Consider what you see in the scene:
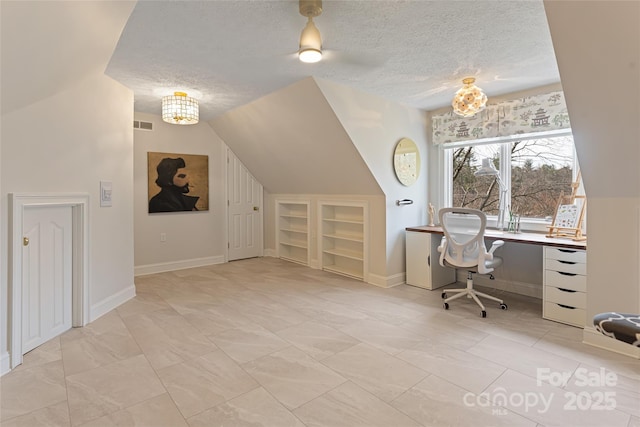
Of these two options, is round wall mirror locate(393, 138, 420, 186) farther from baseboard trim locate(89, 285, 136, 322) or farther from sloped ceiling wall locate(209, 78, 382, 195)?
baseboard trim locate(89, 285, 136, 322)

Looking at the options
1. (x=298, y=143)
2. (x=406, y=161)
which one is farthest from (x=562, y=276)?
(x=298, y=143)

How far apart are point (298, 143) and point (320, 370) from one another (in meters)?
3.05

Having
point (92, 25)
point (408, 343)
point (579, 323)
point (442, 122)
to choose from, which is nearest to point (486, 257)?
point (579, 323)

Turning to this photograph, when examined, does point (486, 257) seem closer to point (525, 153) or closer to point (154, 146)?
point (525, 153)

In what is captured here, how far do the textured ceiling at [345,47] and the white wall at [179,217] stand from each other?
106 centimetres

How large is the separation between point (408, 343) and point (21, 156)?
324 cm

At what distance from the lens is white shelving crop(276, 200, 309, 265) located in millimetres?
5778

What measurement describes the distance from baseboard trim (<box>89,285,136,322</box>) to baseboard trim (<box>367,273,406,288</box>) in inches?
115

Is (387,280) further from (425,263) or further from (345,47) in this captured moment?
(345,47)

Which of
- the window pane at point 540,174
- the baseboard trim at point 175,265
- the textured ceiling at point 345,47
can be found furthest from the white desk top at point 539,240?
the baseboard trim at point 175,265

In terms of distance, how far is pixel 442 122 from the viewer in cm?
431

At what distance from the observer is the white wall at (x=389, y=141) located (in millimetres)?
3654

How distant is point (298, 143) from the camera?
4426mm

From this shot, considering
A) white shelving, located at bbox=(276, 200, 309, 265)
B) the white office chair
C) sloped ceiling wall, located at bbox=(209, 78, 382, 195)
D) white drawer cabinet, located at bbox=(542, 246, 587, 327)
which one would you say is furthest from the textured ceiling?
white shelving, located at bbox=(276, 200, 309, 265)
